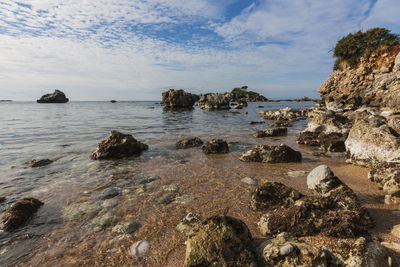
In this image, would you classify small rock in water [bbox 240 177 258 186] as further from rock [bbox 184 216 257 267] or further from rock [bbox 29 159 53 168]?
rock [bbox 29 159 53 168]

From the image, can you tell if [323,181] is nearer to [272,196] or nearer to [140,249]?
[272,196]

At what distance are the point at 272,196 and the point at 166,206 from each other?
2597 millimetres

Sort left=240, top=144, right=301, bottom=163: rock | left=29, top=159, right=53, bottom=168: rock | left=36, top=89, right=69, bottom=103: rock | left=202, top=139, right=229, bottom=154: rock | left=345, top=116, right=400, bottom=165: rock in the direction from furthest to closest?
left=36, top=89, right=69, bottom=103: rock
left=202, top=139, right=229, bottom=154: rock
left=240, top=144, right=301, bottom=163: rock
left=29, top=159, right=53, bottom=168: rock
left=345, top=116, right=400, bottom=165: rock

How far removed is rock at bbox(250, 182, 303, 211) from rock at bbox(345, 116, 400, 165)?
3826mm

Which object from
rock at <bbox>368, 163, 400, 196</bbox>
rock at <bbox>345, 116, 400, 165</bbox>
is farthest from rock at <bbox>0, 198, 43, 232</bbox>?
rock at <bbox>345, 116, 400, 165</bbox>

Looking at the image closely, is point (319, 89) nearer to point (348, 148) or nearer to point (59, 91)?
point (348, 148)

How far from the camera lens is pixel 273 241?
2.92 metres

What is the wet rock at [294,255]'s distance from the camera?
2.50m

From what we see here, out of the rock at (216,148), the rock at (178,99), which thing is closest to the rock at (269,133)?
the rock at (216,148)

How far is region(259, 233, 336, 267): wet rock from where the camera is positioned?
Answer: 2.50 m

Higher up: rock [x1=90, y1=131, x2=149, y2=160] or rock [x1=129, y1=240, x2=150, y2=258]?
rock [x1=90, y1=131, x2=149, y2=160]

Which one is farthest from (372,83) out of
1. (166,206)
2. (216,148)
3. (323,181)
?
(166,206)

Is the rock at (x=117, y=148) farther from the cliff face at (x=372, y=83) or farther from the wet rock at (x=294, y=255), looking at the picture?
the cliff face at (x=372, y=83)

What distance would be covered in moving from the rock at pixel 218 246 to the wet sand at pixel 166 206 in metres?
0.70
